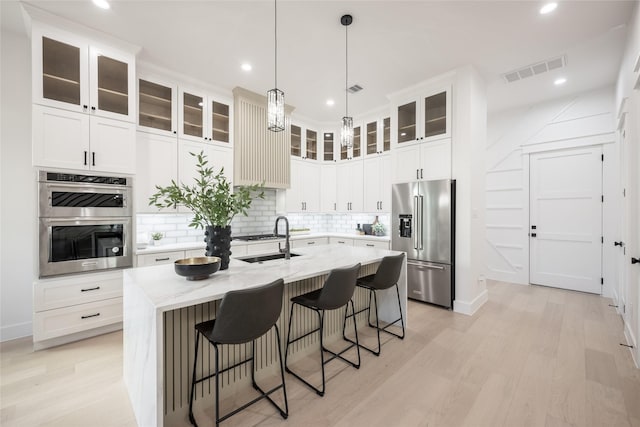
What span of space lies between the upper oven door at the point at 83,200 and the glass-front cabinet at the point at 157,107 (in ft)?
3.14

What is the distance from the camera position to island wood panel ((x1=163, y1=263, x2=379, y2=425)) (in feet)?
5.57

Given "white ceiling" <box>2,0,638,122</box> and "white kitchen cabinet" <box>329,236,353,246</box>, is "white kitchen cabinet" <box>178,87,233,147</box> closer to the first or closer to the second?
"white ceiling" <box>2,0,638,122</box>

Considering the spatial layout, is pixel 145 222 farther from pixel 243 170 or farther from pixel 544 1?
pixel 544 1

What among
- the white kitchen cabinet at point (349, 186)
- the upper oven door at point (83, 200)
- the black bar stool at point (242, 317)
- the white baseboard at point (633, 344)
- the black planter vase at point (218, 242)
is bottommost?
the white baseboard at point (633, 344)

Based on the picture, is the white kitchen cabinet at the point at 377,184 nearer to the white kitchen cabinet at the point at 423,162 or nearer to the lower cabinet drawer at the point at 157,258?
the white kitchen cabinet at the point at 423,162

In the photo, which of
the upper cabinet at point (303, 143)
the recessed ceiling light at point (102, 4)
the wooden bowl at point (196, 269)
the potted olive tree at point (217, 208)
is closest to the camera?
the wooden bowl at point (196, 269)

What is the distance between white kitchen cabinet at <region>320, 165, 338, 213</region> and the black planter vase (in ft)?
12.1

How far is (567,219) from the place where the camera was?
447cm

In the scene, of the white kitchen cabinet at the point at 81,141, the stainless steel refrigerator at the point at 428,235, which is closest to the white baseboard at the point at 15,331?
the white kitchen cabinet at the point at 81,141

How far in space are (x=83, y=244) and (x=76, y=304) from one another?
61 centimetres

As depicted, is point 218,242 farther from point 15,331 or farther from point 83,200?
point 15,331

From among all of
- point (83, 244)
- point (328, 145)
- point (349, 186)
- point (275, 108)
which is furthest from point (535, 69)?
point (83, 244)

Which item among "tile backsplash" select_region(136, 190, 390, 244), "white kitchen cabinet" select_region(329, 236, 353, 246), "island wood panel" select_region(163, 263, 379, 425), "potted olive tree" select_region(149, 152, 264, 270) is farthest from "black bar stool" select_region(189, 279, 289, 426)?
"white kitchen cabinet" select_region(329, 236, 353, 246)

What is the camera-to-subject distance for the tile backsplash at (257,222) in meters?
3.69
